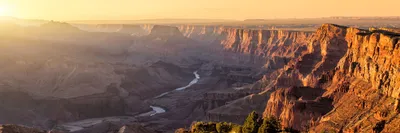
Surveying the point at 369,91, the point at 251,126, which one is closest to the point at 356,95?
the point at 369,91

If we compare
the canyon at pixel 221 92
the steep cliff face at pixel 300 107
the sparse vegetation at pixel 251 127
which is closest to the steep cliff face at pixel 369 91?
the canyon at pixel 221 92

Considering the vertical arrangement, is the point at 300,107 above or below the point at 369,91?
below

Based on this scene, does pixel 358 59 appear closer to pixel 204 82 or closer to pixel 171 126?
pixel 171 126

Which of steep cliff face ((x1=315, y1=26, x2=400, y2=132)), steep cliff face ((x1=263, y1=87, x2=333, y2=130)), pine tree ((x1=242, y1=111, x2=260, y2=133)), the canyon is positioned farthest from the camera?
steep cliff face ((x1=263, y1=87, x2=333, y2=130))

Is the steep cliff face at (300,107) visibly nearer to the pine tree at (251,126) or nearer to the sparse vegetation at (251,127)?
the sparse vegetation at (251,127)

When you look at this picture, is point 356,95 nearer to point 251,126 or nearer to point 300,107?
point 300,107

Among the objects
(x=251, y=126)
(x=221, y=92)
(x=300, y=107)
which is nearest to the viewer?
(x=251, y=126)

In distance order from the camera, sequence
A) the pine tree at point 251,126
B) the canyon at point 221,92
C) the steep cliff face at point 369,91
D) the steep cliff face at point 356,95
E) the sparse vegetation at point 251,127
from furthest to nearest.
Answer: the canyon at point 221,92 < the steep cliff face at point 356,95 < the steep cliff face at point 369,91 < the pine tree at point 251,126 < the sparse vegetation at point 251,127

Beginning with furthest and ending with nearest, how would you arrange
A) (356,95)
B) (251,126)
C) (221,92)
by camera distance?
1. (221,92)
2. (356,95)
3. (251,126)

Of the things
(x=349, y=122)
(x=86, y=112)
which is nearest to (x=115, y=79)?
(x=86, y=112)

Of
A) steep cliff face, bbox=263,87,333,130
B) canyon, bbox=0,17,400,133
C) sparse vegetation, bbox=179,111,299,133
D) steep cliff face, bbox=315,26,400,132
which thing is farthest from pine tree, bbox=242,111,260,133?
steep cliff face, bbox=263,87,333,130

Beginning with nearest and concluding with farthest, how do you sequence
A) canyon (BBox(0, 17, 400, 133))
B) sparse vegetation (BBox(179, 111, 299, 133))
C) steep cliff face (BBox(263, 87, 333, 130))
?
1. sparse vegetation (BBox(179, 111, 299, 133))
2. canyon (BBox(0, 17, 400, 133))
3. steep cliff face (BBox(263, 87, 333, 130))

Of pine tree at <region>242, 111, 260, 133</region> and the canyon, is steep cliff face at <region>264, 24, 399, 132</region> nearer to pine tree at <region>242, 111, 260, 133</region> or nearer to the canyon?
the canyon
